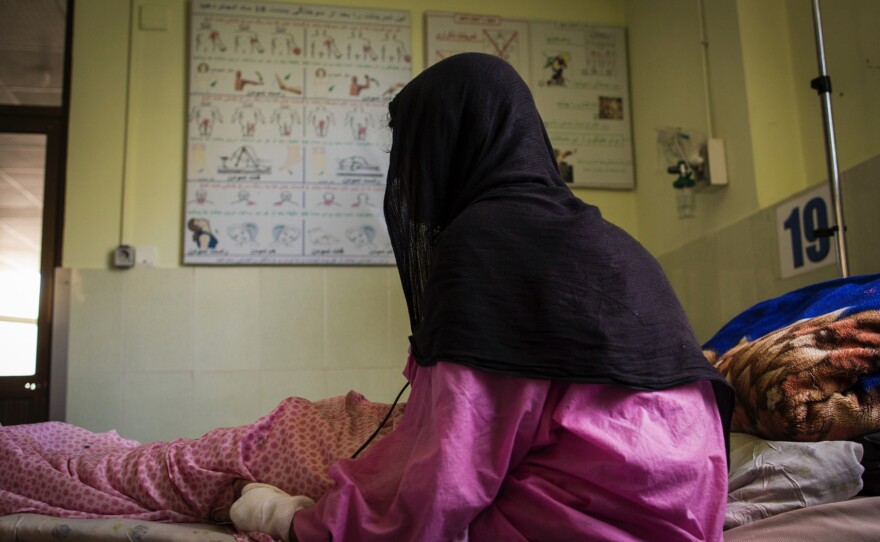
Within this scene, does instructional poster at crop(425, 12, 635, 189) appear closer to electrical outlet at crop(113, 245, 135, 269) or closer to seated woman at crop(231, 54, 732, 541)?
electrical outlet at crop(113, 245, 135, 269)

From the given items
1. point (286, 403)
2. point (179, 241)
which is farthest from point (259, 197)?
point (286, 403)

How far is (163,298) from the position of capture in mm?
3301

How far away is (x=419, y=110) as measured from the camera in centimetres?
148

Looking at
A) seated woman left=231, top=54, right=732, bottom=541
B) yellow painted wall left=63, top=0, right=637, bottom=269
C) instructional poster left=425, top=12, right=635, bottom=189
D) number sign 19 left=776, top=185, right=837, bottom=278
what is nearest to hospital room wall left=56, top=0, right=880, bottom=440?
yellow painted wall left=63, top=0, right=637, bottom=269

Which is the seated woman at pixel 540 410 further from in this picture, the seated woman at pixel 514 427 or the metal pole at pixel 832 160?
the metal pole at pixel 832 160

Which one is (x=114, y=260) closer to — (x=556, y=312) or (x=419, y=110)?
(x=419, y=110)

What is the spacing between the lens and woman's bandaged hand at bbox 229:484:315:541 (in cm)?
120

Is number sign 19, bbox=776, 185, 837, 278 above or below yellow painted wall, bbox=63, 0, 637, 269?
below

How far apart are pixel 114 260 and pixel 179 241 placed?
0.27 metres

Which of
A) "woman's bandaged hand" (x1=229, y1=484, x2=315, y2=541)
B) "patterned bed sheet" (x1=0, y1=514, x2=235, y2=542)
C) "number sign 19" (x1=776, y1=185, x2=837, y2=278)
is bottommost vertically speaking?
"patterned bed sheet" (x1=0, y1=514, x2=235, y2=542)

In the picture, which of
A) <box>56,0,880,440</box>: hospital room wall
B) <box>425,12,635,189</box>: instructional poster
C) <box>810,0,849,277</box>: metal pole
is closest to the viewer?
<box>810,0,849,277</box>: metal pole

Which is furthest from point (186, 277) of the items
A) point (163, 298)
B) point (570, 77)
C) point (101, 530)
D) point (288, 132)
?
point (101, 530)

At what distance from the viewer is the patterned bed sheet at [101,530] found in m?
1.25

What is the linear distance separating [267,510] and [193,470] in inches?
8.9
